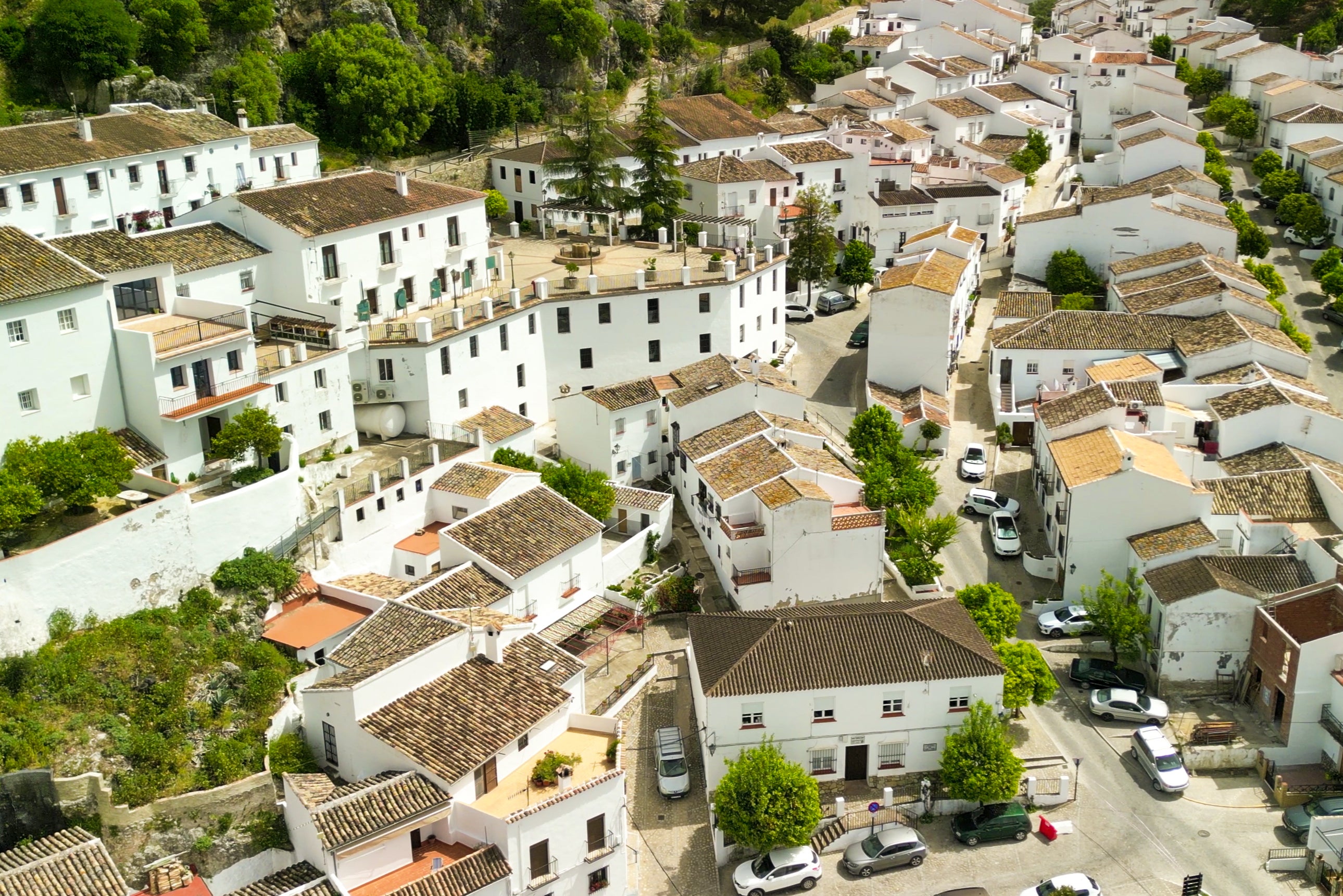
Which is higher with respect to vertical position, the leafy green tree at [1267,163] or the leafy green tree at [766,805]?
the leafy green tree at [1267,163]

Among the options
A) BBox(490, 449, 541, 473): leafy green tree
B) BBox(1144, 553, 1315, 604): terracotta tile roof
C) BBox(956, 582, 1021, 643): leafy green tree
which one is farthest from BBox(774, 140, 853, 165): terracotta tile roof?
BBox(1144, 553, 1315, 604): terracotta tile roof

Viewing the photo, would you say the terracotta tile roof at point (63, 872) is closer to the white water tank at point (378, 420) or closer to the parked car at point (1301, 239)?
the white water tank at point (378, 420)

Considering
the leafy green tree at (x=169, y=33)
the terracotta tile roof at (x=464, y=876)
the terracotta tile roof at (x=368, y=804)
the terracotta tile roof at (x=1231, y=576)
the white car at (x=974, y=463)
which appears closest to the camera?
the terracotta tile roof at (x=464, y=876)

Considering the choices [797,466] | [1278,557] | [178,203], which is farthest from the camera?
[178,203]

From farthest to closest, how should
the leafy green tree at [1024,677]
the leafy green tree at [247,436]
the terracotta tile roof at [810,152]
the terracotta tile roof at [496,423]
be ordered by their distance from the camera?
the terracotta tile roof at [810,152] → the terracotta tile roof at [496,423] → the leafy green tree at [247,436] → the leafy green tree at [1024,677]

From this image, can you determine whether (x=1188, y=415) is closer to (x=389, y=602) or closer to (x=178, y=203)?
(x=389, y=602)

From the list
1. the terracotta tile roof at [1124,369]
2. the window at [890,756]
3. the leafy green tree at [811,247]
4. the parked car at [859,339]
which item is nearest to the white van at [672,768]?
the window at [890,756]

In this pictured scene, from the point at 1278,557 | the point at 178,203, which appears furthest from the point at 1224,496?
the point at 178,203
